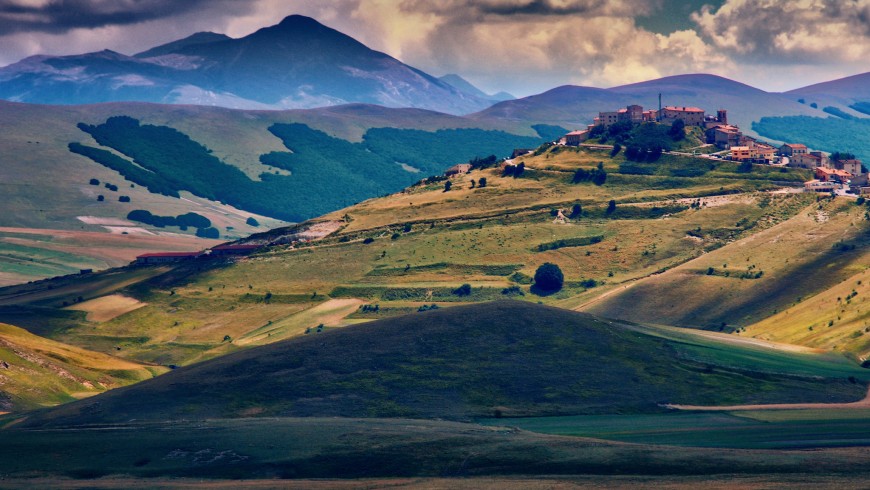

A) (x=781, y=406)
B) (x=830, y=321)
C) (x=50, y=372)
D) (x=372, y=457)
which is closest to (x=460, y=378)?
(x=781, y=406)

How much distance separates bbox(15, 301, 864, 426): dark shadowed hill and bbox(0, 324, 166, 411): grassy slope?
18672 millimetres

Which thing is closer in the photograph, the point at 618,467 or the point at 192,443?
the point at 618,467

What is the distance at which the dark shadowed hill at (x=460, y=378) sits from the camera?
126 metres

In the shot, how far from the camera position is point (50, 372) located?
6329 inches

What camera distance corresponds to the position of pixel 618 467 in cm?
9156

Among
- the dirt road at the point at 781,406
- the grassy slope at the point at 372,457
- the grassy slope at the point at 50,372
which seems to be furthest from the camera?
the grassy slope at the point at 50,372

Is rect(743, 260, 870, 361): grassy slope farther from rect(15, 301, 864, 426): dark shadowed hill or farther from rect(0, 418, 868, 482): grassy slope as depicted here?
rect(0, 418, 868, 482): grassy slope

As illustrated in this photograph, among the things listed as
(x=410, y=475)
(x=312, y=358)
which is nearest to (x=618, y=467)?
(x=410, y=475)

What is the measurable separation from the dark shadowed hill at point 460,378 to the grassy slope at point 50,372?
18.7m

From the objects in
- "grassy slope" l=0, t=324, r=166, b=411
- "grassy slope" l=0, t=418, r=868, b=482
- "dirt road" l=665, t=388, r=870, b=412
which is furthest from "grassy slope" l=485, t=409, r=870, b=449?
"grassy slope" l=0, t=324, r=166, b=411

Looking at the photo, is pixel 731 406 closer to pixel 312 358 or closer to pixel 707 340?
pixel 707 340

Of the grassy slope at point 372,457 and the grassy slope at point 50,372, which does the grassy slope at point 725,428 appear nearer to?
the grassy slope at point 372,457

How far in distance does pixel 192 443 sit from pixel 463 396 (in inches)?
1356

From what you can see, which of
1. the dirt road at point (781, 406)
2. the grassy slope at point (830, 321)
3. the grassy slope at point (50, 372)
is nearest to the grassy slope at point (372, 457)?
the dirt road at point (781, 406)
